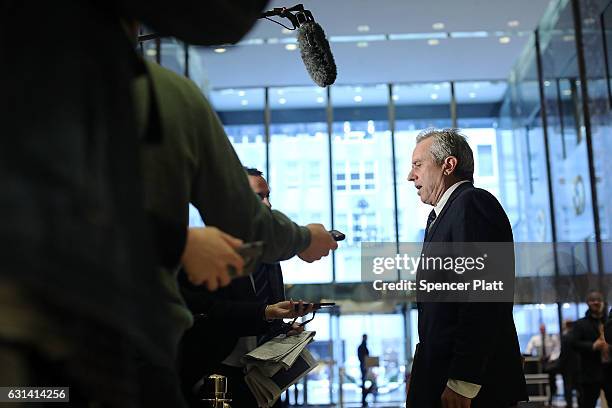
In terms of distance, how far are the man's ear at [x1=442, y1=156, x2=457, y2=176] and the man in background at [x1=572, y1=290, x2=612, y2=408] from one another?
16.1 ft

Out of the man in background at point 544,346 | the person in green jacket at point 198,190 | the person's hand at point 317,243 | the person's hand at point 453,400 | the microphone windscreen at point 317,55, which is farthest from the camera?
the man in background at point 544,346

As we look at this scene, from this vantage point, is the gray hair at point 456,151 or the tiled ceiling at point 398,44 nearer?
the gray hair at point 456,151

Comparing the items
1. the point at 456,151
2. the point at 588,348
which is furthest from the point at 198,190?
the point at 588,348

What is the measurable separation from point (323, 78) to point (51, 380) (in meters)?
2.91

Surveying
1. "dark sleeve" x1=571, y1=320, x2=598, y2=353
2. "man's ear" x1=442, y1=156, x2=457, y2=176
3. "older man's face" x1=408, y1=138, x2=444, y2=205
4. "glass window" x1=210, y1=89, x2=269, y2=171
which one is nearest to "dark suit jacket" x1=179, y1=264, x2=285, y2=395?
"older man's face" x1=408, y1=138, x2=444, y2=205

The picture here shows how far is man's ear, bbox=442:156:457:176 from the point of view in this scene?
2814mm

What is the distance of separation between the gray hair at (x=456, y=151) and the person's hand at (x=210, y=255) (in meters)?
2.03

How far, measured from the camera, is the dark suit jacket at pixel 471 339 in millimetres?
2396

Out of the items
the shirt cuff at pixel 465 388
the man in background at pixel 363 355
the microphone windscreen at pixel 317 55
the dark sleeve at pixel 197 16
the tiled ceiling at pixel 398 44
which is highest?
the tiled ceiling at pixel 398 44

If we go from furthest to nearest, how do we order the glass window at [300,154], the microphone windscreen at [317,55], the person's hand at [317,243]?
1. the glass window at [300,154]
2. the microphone windscreen at [317,55]
3. the person's hand at [317,243]

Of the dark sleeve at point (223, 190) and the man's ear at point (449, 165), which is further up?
the man's ear at point (449, 165)

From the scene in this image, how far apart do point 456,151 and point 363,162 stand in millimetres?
12069

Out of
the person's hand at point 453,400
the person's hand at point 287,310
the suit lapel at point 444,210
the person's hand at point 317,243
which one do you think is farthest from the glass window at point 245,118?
the person's hand at point 317,243

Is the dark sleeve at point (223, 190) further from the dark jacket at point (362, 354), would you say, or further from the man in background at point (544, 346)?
the dark jacket at point (362, 354)
